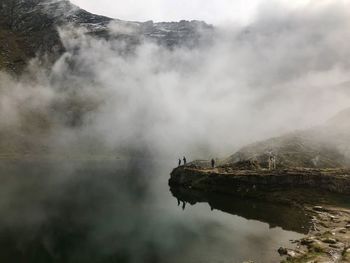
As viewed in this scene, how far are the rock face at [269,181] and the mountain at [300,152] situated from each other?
52.0 ft

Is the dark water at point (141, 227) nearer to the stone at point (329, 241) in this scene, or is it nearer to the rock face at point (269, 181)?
the rock face at point (269, 181)

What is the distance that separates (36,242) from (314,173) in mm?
97171

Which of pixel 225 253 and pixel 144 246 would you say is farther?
pixel 144 246

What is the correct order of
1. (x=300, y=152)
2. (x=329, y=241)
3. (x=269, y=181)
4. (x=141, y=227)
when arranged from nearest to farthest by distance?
(x=329, y=241), (x=141, y=227), (x=269, y=181), (x=300, y=152)

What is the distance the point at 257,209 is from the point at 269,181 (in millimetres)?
21760

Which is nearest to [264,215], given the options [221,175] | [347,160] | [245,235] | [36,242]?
[245,235]

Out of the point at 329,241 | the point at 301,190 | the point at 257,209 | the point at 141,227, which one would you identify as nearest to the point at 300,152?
the point at 301,190

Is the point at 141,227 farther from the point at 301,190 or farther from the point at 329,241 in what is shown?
the point at 301,190

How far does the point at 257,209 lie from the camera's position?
114 meters

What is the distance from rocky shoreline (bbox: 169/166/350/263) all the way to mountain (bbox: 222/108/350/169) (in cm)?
1721

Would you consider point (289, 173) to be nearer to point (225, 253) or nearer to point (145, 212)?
point (145, 212)

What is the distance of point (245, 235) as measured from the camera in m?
84.9

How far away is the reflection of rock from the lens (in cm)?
9441

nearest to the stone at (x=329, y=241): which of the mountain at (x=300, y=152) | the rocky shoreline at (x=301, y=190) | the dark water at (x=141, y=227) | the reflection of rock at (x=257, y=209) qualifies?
the rocky shoreline at (x=301, y=190)
